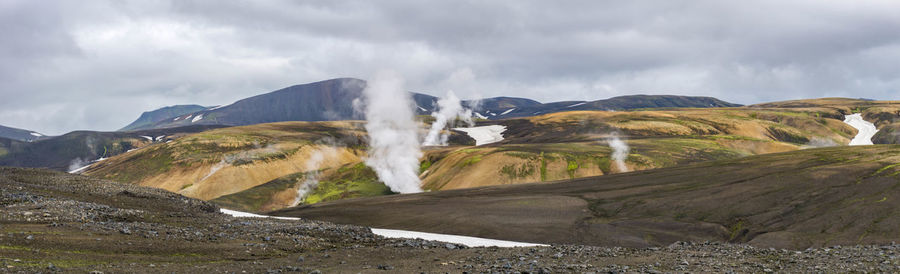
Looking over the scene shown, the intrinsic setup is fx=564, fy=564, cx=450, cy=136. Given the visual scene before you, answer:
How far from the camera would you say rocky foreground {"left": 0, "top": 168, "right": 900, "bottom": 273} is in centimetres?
2261

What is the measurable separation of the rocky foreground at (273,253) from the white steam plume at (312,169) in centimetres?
7812

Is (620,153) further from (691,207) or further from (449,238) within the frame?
(449,238)

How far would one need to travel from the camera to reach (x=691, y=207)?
5322cm

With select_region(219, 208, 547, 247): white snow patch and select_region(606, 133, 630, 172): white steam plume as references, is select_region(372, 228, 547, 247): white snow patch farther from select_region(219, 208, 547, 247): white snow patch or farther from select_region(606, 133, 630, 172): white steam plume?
select_region(606, 133, 630, 172): white steam plume

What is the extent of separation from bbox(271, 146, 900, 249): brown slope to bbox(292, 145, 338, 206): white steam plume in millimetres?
44867

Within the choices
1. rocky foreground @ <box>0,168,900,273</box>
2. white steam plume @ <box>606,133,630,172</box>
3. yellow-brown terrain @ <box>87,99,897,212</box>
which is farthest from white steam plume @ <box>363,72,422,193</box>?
rocky foreground @ <box>0,168,900,273</box>

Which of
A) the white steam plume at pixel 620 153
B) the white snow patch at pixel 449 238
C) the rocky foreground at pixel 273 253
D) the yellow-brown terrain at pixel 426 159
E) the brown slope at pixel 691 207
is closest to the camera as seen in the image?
the rocky foreground at pixel 273 253

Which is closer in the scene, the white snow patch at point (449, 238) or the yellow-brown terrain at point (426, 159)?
the white snow patch at point (449, 238)

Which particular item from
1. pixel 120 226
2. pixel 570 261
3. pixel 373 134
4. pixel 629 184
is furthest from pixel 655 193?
pixel 373 134

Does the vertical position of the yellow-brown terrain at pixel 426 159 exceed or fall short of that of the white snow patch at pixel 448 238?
it exceeds it

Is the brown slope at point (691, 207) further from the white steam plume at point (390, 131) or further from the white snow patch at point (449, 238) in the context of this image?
the white steam plume at point (390, 131)

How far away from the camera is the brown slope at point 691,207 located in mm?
44188

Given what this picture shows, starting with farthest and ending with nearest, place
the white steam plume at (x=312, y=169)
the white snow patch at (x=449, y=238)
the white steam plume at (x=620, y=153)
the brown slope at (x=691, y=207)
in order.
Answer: the white steam plume at (x=312, y=169), the white steam plume at (x=620, y=153), the white snow patch at (x=449, y=238), the brown slope at (x=691, y=207)

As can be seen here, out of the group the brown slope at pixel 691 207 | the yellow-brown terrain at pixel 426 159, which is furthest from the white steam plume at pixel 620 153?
the brown slope at pixel 691 207
